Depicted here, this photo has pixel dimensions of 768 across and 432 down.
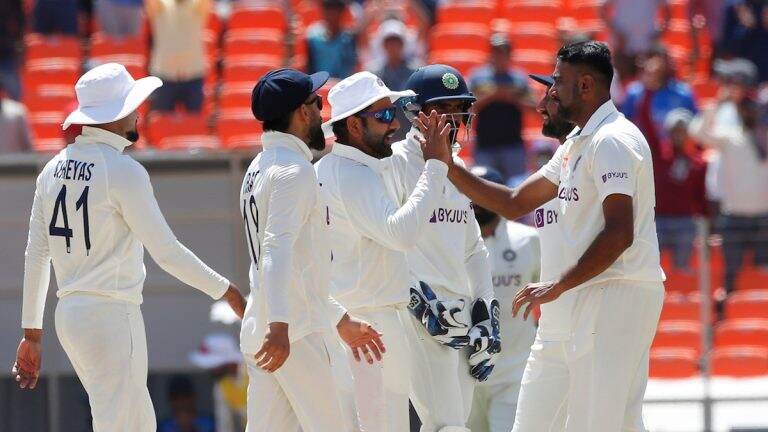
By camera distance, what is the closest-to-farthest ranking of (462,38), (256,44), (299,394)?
1. (299,394)
2. (462,38)
3. (256,44)

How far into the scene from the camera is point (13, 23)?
Result: 14969 mm

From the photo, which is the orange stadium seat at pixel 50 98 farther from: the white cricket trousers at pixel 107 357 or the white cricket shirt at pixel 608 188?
the white cricket shirt at pixel 608 188

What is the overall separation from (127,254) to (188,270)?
0.86ft

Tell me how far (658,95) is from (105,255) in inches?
274

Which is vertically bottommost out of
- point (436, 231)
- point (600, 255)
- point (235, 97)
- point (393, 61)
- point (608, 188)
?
point (600, 255)

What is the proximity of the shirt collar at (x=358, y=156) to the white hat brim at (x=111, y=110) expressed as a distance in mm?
844

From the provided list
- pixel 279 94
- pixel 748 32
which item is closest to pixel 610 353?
pixel 279 94

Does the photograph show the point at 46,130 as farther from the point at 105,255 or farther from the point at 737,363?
the point at 105,255

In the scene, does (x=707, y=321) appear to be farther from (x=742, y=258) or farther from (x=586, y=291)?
(x=586, y=291)

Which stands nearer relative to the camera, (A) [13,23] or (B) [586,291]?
(B) [586,291]

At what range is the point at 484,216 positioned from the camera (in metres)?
8.33

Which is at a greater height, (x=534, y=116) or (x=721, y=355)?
(x=534, y=116)

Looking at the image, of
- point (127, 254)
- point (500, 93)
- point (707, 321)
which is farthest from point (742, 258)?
point (127, 254)

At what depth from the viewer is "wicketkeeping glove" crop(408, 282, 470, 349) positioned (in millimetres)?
6758
